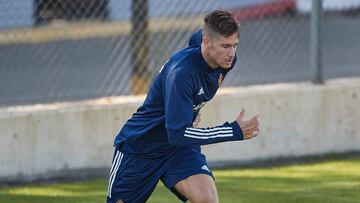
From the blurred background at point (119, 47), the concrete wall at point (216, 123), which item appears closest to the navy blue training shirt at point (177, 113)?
the concrete wall at point (216, 123)

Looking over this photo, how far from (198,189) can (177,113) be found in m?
0.51

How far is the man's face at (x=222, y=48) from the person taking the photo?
216 inches

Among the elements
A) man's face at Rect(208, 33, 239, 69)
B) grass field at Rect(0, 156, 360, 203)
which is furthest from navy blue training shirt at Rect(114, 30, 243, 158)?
grass field at Rect(0, 156, 360, 203)

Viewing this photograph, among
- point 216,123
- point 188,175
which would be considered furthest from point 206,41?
point 216,123

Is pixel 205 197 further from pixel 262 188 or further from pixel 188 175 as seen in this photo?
pixel 262 188

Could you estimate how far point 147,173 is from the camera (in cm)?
586

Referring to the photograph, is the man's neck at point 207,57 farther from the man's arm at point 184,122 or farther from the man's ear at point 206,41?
the man's arm at point 184,122

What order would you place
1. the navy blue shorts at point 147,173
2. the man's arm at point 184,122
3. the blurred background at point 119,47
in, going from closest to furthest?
1. the man's arm at point 184,122
2. the navy blue shorts at point 147,173
3. the blurred background at point 119,47

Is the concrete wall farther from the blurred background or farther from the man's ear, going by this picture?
the man's ear

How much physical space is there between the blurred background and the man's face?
11.4 feet

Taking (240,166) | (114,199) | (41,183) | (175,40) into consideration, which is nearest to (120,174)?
(114,199)

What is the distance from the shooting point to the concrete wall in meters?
8.35

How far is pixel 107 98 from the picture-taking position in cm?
905

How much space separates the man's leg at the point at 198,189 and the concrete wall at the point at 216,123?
2.85 m
